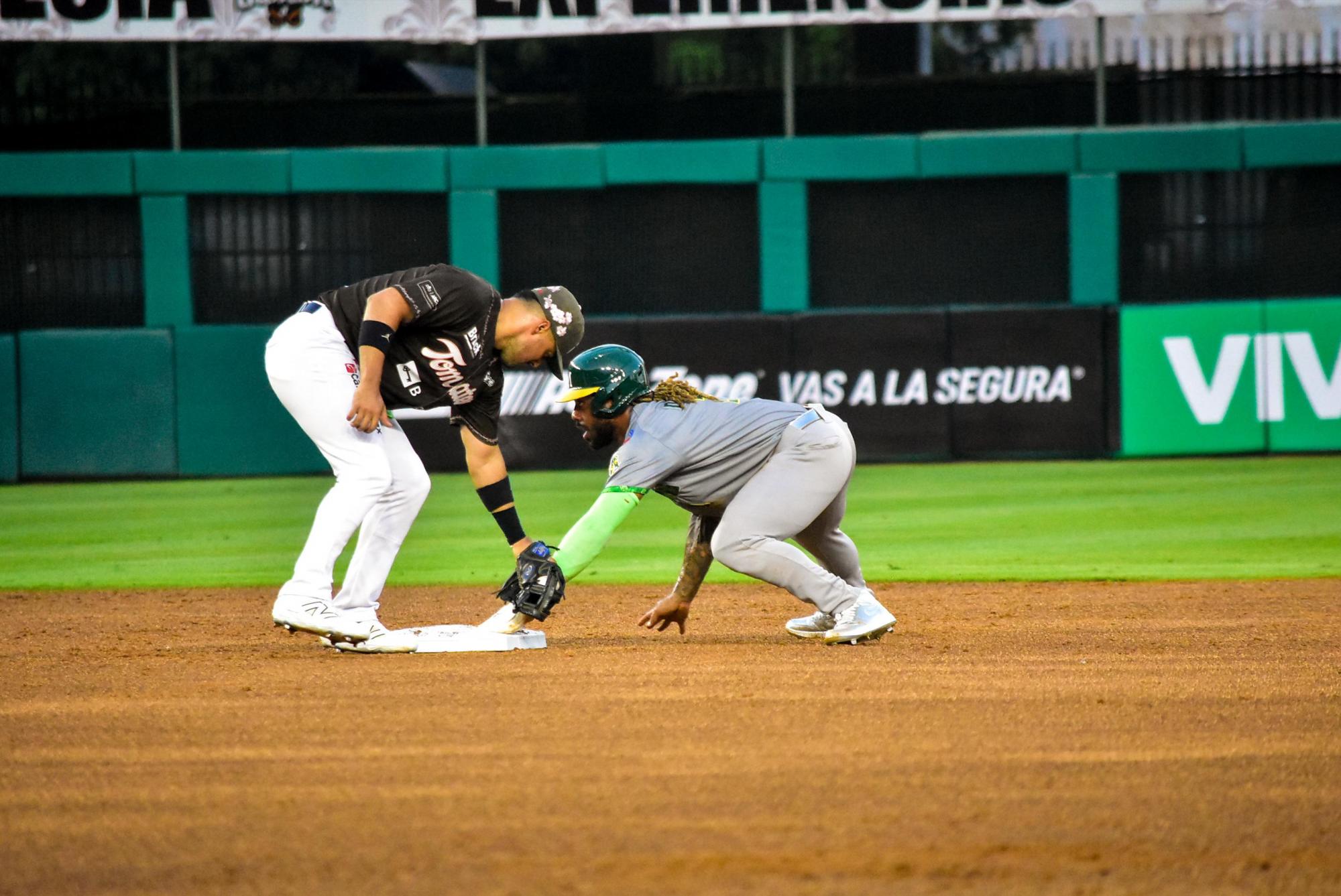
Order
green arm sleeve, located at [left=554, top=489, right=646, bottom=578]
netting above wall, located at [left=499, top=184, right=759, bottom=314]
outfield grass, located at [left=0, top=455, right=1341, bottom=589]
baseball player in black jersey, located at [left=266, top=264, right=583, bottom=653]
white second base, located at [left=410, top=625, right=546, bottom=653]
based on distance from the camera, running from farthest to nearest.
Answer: netting above wall, located at [left=499, top=184, right=759, bottom=314]
outfield grass, located at [left=0, top=455, right=1341, bottom=589]
white second base, located at [left=410, top=625, right=546, bottom=653]
baseball player in black jersey, located at [left=266, top=264, right=583, bottom=653]
green arm sleeve, located at [left=554, top=489, right=646, bottom=578]

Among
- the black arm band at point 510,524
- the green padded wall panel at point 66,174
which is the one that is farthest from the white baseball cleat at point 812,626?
the green padded wall panel at point 66,174

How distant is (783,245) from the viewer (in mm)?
17781

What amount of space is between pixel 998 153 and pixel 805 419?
12.3 metres

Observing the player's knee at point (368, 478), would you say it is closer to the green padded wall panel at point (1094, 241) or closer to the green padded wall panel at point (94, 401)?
the green padded wall panel at point (94, 401)

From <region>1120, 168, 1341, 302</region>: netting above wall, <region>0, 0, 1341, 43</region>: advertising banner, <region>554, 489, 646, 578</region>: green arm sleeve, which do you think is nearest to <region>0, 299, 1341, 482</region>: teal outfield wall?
<region>1120, 168, 1341, 302</region>: netting above wall

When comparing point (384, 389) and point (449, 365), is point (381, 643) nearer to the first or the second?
point (384, 389)

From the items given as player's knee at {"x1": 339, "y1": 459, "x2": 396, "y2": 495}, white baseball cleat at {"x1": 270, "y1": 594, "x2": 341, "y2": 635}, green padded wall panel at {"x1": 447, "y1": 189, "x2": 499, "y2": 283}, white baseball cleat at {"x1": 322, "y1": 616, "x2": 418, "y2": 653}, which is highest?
green padded wall panel at {"x1": 447, "y1": 189, "x2": 499, "y2": 283}

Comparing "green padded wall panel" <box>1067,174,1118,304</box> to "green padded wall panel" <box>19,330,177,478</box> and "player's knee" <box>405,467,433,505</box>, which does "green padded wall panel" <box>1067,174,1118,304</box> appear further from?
"player's knee" <box>405,467,433,505</box>

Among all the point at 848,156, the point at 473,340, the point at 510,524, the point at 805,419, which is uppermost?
the point at 848,156

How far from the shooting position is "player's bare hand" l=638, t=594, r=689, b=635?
615 centimetres

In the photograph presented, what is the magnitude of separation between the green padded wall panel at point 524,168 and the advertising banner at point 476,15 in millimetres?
1240

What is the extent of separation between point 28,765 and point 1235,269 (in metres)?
16.1

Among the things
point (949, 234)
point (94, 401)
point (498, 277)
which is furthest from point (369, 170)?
point (949, 234)

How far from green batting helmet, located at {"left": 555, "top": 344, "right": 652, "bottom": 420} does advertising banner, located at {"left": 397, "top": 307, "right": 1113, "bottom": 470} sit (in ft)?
37.0
